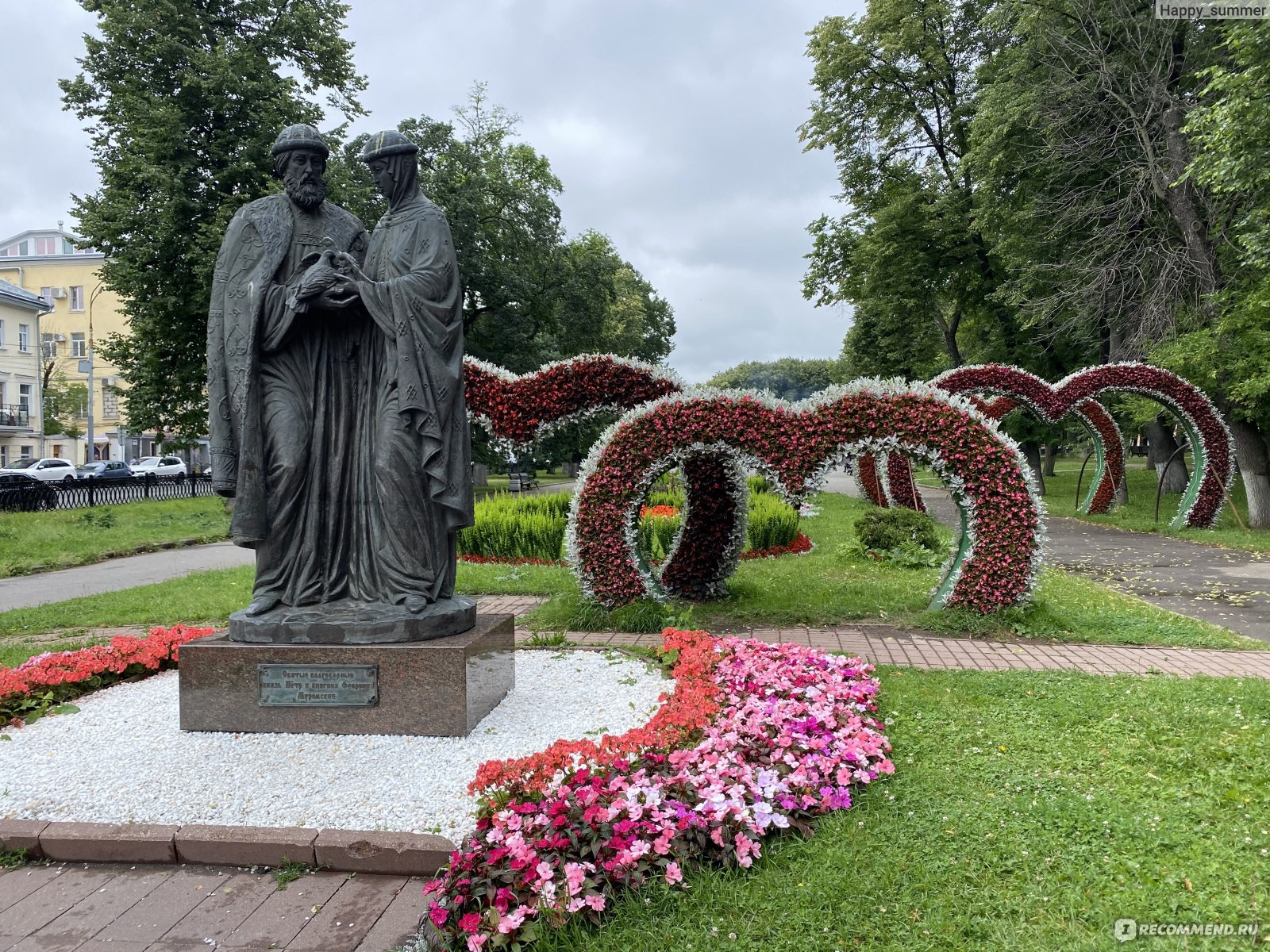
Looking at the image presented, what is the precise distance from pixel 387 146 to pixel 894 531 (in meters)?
9.53

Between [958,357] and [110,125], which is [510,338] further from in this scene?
[958,357]

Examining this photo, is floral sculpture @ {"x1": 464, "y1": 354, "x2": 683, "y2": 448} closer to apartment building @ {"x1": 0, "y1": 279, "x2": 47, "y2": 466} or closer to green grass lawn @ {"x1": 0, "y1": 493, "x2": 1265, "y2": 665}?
green grass lawn @ {"x1": 0, "y1": 493, "x2": 1265, "y2": 665}

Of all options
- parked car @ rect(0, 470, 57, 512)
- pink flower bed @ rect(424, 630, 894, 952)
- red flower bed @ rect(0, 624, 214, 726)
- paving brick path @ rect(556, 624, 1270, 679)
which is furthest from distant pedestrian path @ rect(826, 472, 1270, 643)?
parked car @ rect(0, 470, 57, 512)

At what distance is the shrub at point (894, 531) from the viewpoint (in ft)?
38.7

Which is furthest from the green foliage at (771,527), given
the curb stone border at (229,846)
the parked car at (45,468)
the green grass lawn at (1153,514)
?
the parked car at (45,468)

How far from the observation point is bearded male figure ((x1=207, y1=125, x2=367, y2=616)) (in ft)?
13.9

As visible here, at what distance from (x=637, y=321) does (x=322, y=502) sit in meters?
41.1

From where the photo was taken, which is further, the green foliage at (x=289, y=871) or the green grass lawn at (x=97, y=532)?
the green grass lawn at (x=97, y=532)

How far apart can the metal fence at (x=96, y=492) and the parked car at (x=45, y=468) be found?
24.8ft

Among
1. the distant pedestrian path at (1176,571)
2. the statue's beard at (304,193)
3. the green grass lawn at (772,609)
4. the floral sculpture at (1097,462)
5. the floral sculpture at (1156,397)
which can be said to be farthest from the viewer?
the floral sculpture at (1097,462)

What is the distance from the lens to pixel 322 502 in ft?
14.6

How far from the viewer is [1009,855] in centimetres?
302

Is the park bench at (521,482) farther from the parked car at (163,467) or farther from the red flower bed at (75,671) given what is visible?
the parked car at (163,467)

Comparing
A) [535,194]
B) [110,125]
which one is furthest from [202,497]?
[535,194]
